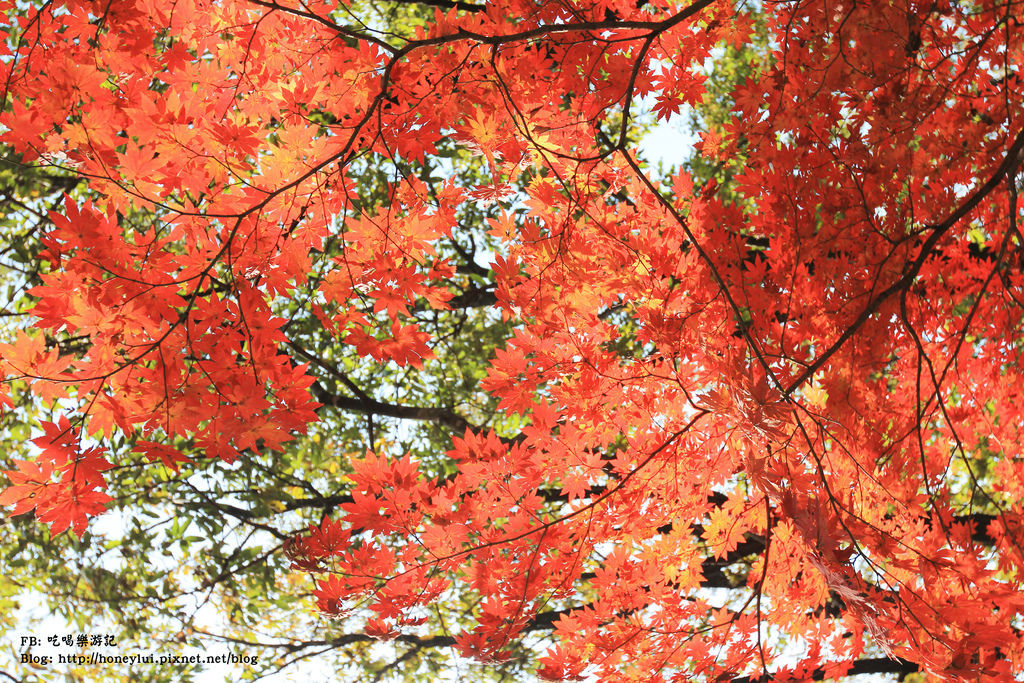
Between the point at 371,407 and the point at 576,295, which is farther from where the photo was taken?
the point at 371,407

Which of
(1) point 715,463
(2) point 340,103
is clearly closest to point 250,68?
(2) point 340,103

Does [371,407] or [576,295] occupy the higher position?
[371,407]

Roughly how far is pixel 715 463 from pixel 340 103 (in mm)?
2334

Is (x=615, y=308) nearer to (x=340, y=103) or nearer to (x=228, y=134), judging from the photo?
(x=340, y=103)

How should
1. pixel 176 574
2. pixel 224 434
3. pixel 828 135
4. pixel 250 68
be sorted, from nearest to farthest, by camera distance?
pixel 224 434 < pixel 250 68 < pixel 828 135 < pixel 176 574

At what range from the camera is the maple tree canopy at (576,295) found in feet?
6.35

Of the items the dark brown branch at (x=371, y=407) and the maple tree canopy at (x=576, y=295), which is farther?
the dark brown branch at (x=371, y=407)

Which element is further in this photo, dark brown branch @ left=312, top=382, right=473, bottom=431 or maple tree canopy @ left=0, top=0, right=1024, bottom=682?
dark brown branch @ left=312, top=382, right=473, bottom=431

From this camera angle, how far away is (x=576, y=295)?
2.88 metres

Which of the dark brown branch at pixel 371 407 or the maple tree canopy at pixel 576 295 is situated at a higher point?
the dark brown branch at pixel 371 407

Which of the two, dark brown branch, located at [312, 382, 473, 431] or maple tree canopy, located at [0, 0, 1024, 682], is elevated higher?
dark brown branch, located at [312, 382, 473, 431]

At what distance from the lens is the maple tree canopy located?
6.35 feet

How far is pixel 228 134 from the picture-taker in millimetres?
2287

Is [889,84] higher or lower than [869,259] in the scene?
higher
